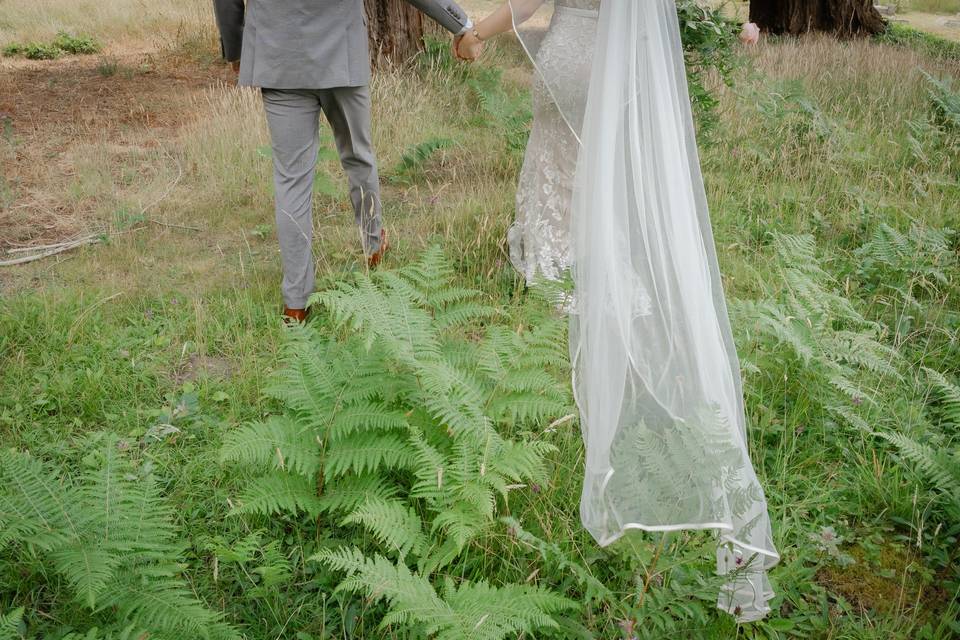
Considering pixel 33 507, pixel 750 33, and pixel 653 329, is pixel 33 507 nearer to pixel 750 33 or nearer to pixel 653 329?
pixel 653 329

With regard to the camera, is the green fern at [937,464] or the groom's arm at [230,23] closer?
the green fern at [937,464]

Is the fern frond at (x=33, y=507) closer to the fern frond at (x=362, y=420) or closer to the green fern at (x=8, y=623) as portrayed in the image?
the green fern at (x=8, y=623)

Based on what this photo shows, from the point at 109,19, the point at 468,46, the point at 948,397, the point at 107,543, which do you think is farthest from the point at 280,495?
the point at 109,19

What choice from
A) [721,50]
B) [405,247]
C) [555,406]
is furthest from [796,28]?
[555,406]

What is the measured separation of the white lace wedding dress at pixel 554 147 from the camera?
11.9 feet

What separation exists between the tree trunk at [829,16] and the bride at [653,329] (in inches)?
445

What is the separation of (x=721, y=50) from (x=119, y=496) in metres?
4.16

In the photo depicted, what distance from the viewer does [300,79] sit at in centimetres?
368

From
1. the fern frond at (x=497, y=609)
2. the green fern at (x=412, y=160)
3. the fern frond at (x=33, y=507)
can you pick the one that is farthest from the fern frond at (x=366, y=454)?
the green fern at (x=412, y=160)

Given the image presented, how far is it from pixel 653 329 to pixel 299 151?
221 cm

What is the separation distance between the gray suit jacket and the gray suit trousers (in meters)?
0.12

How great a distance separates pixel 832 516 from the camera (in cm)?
279

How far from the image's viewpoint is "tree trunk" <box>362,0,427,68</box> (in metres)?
8.23

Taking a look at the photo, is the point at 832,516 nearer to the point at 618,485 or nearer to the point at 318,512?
the point at 618,485
